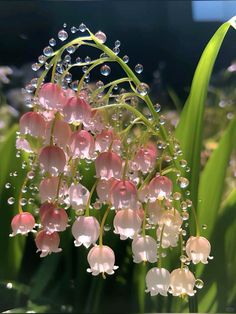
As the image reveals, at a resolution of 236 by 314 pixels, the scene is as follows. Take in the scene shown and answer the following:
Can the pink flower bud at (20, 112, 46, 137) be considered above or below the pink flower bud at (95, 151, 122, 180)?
above

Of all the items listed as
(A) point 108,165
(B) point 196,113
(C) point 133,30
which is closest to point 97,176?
(A) point 108,165

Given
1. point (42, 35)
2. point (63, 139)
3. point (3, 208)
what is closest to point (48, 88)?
point (63, 139)

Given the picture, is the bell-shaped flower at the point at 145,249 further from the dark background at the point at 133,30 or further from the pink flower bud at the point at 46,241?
the dark background at the point at 133,30

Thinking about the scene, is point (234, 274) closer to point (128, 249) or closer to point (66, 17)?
point (128, 249)

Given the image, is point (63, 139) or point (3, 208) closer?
point (63, 139)

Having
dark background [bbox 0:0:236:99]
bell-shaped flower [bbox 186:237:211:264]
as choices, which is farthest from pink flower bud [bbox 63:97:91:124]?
dark background [bbox 0:0:236:99]

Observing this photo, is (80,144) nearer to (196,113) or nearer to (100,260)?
(100,260)

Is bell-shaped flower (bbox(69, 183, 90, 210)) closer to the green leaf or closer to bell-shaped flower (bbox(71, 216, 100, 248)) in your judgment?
bell-shaped flower (bbox(71, 216, 100, 248))

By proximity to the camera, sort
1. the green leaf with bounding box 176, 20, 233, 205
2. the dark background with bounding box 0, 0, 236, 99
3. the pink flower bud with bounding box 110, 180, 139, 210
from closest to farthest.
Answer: the pink flower bud with bounding box 110, 180, 139, 210
the green leaf with bounding box 176, 20, 233, 205
the dark background with bounding box 0, 0, 236, 99
